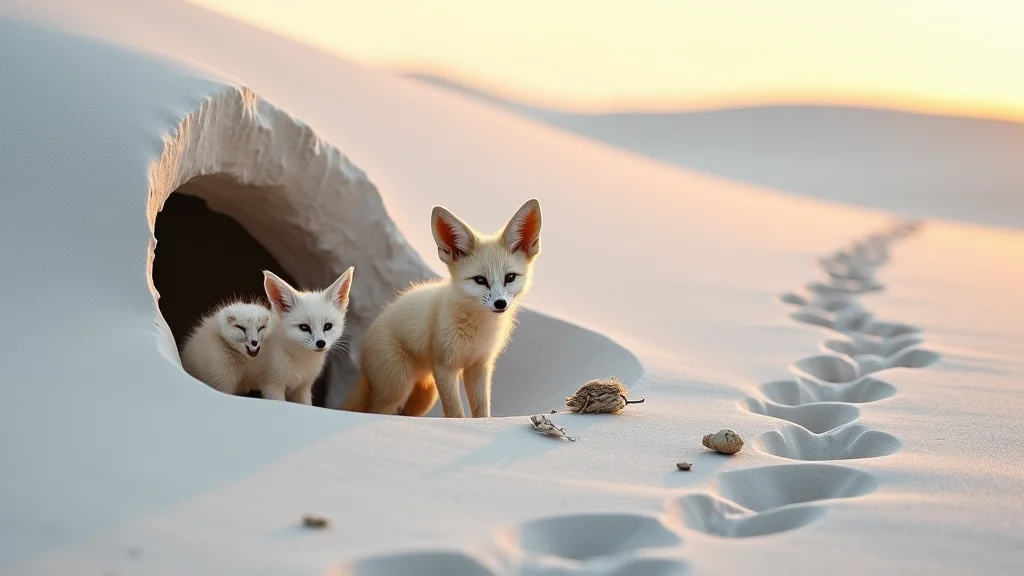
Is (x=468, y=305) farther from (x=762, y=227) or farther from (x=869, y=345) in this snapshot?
(x=762, y=227)

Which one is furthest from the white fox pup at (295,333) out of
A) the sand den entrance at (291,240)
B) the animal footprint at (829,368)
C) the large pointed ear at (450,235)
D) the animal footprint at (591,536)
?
the animal footprint at (829,368)

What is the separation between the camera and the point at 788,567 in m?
2.31

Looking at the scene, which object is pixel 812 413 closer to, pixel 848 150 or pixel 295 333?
pixel 295 333

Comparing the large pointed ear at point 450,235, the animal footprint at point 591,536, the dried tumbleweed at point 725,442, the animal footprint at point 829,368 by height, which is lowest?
the animal footprint at point 591,536

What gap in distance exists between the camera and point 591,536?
2496mm

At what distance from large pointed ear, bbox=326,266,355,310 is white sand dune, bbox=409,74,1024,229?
17005 millimetres

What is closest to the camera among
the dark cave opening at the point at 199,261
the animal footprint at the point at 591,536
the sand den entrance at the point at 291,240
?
the animal footprint at the point at 591,536

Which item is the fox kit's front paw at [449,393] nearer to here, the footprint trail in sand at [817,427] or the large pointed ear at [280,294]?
the large pointed ear at [280,294]

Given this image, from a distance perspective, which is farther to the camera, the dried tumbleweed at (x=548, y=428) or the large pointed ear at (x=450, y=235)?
the large pointed ear at (x=450, y=235)

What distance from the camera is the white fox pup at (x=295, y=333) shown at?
A: 4.18 m

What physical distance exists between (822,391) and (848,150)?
28115 mm

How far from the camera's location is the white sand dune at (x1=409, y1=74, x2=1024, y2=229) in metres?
22.5

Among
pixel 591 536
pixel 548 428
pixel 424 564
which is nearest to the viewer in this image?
pixel 424 564

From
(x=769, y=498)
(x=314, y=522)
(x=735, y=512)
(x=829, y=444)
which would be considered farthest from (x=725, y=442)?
(x=314, y=522)
